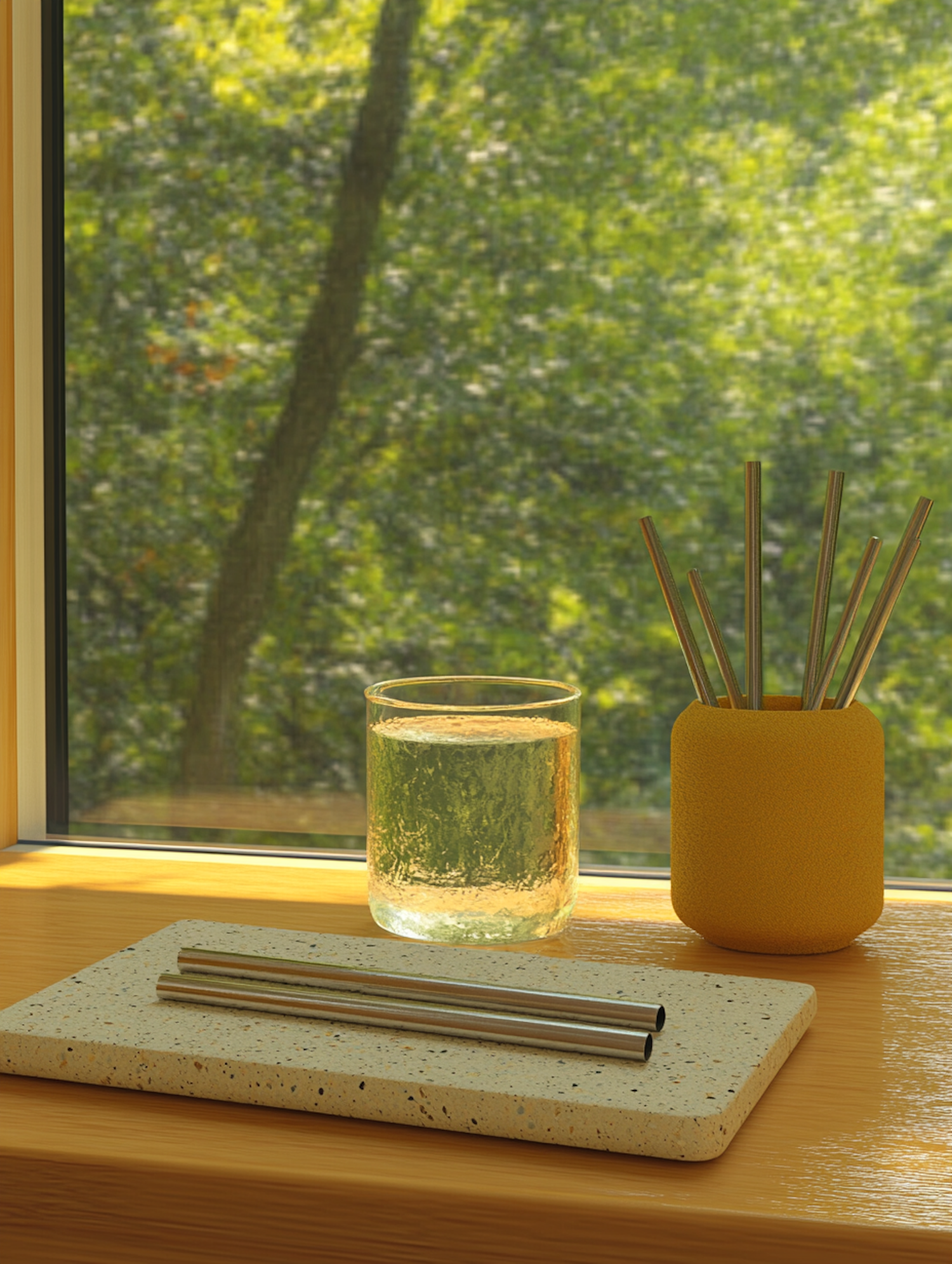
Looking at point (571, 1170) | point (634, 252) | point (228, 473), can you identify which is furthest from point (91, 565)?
point (571, 1170)

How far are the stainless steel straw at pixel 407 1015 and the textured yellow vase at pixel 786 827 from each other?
181 mm

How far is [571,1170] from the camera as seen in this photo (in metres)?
0.44

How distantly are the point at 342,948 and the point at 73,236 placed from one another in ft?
2.03

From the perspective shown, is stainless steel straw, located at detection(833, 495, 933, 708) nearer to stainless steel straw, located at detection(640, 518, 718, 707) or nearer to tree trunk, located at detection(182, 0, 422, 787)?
stainless steel straw, located at detection(640, 518, 718, 707)

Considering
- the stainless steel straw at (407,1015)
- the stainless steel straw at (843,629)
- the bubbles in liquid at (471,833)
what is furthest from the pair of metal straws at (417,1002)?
→ the stainless steel straw at (843,629)

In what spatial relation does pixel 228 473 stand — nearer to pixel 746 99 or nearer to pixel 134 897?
pixel 134 897

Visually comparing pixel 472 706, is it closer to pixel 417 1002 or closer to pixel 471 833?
pixel 471 833

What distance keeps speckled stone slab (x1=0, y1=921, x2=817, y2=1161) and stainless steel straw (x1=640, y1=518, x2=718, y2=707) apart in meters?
0.17

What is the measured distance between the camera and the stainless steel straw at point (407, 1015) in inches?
19.4

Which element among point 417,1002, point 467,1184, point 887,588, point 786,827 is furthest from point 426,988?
point 887,588

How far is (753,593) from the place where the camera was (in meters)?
0.71

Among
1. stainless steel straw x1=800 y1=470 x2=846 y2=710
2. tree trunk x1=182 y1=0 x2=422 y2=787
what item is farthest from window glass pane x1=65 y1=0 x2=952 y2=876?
stainless steel straw x1=800 y1=470 x2=846 y2=710

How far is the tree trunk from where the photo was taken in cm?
92

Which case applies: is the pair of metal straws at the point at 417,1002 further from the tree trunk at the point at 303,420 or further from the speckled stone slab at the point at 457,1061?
the tree trunk at the point at 303,420
